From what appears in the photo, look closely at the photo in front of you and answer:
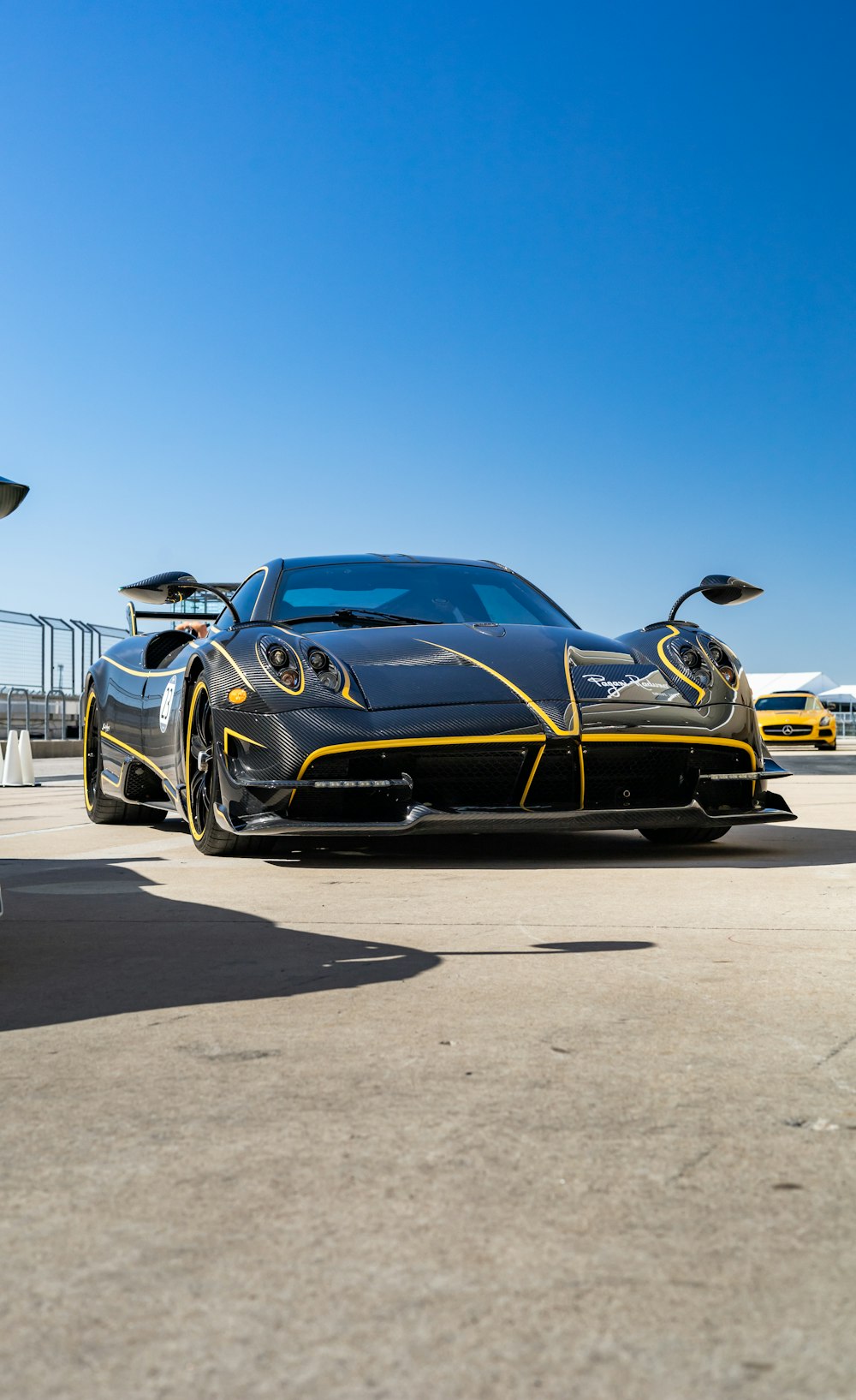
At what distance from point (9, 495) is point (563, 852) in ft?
10.4

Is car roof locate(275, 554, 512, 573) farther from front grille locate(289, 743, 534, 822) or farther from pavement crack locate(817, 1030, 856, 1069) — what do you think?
pavement crack locate(817, 1030, 856, 1069)

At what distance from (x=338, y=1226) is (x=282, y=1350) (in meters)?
0.30

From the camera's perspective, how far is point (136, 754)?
6.69 m

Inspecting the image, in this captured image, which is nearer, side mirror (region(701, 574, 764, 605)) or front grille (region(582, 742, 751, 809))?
front grille (region(582, 742, 751, 809))

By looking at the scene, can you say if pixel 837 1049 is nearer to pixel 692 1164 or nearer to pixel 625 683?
pixel 692 1164

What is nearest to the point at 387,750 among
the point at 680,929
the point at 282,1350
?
the point at 680,929

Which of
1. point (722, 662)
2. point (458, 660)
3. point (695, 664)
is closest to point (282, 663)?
point (458, 660)

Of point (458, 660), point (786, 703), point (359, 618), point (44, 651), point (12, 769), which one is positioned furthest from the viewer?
point (786, 703)

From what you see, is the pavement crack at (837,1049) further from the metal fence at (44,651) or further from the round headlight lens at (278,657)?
the metal fence at (44,651)

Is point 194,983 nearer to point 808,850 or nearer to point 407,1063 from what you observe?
point 407,1063

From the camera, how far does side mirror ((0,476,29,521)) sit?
3.34 meters

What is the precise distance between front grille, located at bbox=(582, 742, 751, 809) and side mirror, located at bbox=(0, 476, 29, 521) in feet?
7.57

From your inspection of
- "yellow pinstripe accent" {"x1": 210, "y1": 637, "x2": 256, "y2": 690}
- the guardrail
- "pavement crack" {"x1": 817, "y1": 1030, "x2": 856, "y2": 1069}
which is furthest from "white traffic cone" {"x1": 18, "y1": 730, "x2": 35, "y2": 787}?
"pavement crack" {"x1": 817, "y1": 1030, "x2": 856, "y2": 1069}

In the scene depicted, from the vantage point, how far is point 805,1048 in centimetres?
233
